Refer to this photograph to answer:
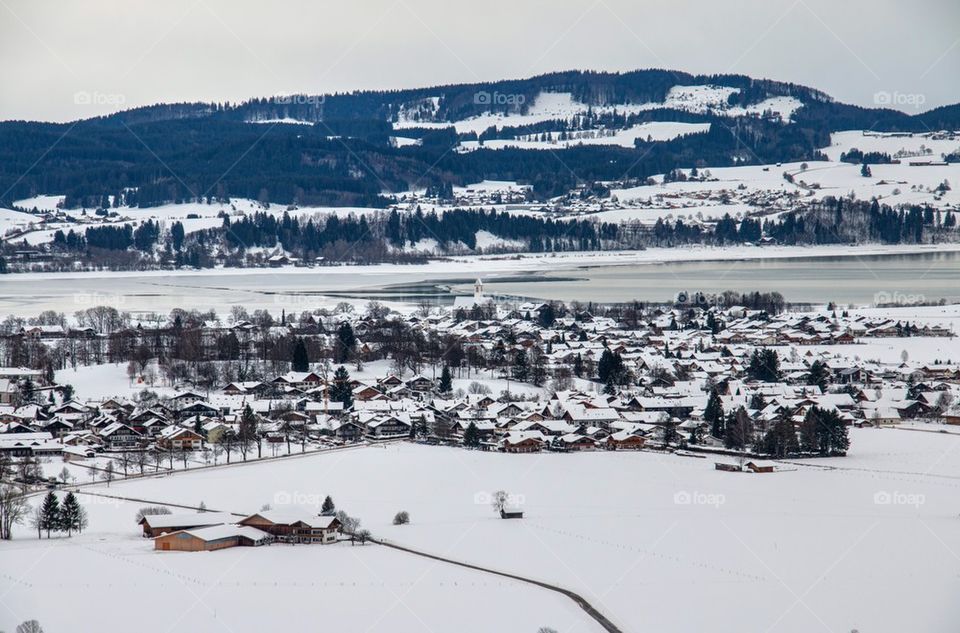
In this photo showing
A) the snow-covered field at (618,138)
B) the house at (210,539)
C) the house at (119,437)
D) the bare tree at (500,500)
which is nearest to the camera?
the house at (210,539)

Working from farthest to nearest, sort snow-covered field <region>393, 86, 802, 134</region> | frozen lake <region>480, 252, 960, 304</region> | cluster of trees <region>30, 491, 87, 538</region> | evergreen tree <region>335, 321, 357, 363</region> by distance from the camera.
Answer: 1. snow-covered field <region>393, 86, 802, 134</region>
2. frozen lake <region>480, 252, 960, 304</region>
3. evergreen tree <region>335, 321, 357, 363</region>
4. cluster of trees <region>30, 491, 87, 538</region>

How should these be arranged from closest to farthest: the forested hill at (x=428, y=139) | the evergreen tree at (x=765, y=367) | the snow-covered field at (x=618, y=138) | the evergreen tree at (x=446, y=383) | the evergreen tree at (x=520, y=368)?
1. the evergreen tree at (x=446, y=383)
2. the evergreen tree at (x=765, y=367)
3. the evergreen tree at (x=520, y=368)
4. the forested hill at (x=428, y=139)
5. the snow-covered field at (x=618, y=138)

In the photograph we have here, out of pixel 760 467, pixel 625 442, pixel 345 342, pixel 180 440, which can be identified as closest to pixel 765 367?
pixel 625 442

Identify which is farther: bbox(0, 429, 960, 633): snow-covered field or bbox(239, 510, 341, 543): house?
bbox(239, 510, 341, 543): house

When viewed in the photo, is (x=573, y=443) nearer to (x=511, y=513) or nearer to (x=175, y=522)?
(x=511, y=513)

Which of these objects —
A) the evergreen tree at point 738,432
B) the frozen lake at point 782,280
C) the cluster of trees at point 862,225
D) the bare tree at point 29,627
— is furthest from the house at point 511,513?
the cluster of trees at point 862,225

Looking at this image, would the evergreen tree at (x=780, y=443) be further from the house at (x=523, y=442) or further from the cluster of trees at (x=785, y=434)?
the house at (x=523, y=442)

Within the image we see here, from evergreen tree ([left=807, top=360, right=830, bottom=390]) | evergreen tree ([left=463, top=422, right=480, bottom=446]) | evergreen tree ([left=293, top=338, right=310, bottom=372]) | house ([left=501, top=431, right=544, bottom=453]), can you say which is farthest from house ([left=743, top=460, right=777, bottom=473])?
evergreen tree ([left=293, top=338, right=310, bottom=372])

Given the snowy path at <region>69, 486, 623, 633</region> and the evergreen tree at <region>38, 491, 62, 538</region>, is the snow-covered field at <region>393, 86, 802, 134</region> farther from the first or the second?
the snowy path at <region>69, 486, 623, 633</region>
